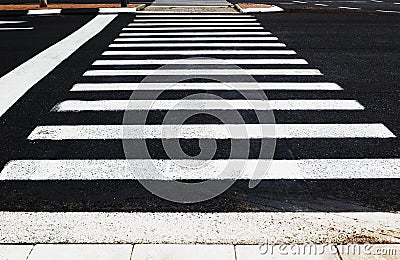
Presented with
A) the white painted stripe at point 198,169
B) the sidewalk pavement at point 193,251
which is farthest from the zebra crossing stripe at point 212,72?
the sidewalk pavement at point 193,251

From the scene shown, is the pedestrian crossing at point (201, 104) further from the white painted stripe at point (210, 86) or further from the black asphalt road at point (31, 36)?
the black asphalt road at point (31, 36)

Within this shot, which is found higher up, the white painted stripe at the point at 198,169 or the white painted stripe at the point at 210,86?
the white painted stripe at the point at 198,169

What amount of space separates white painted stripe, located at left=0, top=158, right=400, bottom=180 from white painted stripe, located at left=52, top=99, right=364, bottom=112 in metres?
1.82

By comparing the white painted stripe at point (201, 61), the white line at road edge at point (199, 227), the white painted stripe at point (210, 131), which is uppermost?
the white line at road edge at point (199, 227)

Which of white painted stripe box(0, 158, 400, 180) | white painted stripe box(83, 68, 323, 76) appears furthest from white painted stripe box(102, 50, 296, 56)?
white painted stripe box(0, 158, 400, 180)

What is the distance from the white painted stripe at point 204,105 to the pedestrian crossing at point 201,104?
1 cm

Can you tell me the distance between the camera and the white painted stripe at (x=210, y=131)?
6.24 meters

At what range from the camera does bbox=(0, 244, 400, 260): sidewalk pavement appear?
12.2 feet

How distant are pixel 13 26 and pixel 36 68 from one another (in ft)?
20.7

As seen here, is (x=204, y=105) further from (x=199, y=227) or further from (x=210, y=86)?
(x=199, y=227)

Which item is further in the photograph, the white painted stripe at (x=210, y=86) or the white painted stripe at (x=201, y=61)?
the white painted stripe at (x=201, y=61)

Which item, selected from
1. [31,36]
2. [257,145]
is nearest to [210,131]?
[257,145]

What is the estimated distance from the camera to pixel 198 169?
17.6 ft

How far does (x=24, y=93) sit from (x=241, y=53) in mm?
4539
